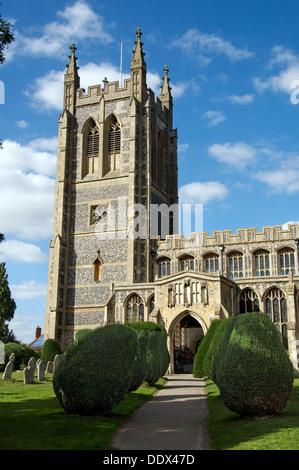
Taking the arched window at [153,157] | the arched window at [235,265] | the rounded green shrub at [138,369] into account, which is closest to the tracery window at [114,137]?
the arched window at [153,157]

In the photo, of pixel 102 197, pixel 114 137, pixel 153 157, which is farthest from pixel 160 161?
pixel 102 197

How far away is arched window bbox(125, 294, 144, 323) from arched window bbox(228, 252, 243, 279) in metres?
8.47

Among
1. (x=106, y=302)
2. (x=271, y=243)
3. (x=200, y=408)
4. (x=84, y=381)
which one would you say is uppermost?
(x=271, y=243)

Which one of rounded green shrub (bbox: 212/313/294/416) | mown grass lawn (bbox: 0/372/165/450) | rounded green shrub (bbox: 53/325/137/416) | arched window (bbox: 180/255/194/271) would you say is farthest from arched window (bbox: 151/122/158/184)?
rounded green shrub (bbox: 212/313/294/416)

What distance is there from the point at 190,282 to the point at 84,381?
73.2 ft

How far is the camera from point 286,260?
135 ft

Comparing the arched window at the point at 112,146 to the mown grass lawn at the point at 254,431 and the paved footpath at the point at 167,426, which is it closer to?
the paved footpath at the point at 167,426

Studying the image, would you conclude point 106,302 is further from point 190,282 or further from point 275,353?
point 275,353

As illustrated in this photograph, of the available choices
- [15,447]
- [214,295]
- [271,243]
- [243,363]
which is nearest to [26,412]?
[15,447]

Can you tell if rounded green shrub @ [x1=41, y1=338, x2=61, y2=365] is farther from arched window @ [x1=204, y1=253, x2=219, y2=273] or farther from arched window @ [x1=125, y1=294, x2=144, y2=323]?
arched window @ [x1=204, y1=253, x2=219, y2=273]
